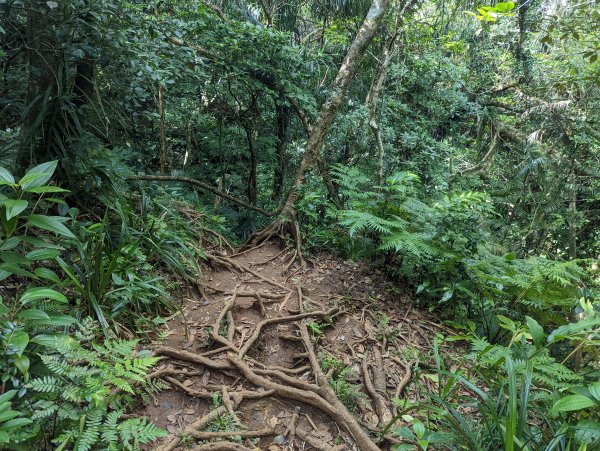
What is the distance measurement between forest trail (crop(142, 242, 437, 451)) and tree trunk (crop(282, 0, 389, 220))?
1.29 metres

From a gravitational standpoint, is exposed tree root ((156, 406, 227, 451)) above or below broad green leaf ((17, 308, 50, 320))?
below

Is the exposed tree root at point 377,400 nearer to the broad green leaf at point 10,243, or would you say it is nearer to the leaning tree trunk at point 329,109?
the broad green leaf at point 10,243

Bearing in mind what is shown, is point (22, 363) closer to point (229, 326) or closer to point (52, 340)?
point (52, 340)

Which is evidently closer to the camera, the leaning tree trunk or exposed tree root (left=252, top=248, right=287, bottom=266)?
exposed tree root (left=252, top=248, right=287, bottom=266)

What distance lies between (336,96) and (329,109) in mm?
198

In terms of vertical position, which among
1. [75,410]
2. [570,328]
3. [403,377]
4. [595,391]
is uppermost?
[570,328]

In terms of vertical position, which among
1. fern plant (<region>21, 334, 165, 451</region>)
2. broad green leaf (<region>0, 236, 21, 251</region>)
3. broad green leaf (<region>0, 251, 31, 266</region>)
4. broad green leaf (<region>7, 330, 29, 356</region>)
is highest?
broad green leaf (<region>0, 236, 21, 251</region>)

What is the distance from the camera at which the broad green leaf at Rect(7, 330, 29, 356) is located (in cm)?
168

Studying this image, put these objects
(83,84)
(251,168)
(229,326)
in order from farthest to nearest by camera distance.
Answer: (251,168) → (83,84) → (229,326)

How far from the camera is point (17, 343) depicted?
1693 mm

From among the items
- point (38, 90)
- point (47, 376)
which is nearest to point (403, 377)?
point (47, 376)

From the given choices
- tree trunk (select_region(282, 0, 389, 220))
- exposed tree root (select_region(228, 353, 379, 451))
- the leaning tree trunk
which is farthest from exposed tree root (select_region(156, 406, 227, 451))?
tree trunk (select_region(282, 0, 389, 220))

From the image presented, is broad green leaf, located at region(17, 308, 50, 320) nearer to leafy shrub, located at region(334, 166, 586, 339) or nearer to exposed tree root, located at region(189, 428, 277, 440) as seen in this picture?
exposed tree root, located at region(189, 428, 277, 440)

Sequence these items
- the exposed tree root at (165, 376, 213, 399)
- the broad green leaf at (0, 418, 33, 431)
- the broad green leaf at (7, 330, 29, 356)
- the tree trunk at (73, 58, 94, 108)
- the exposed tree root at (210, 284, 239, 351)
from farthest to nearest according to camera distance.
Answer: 1. the tree trunk at (73, 58, 94, 108)
2. the exposed tree root at (210, 284, 239, 351)
3. the exposed tree root at (165, 376, 213, 399)
4. the broad green leaf at (7, 330, 29, 356)
5. the broad green leaf at (0, 418, 33, 431)
